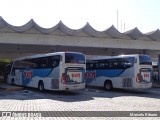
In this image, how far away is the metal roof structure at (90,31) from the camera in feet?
78.3

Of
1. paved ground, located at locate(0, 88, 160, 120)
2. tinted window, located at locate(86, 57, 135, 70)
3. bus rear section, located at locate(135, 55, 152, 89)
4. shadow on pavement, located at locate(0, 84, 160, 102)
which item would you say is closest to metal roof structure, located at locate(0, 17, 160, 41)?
tinted window, located at locate(86, 57, 135, 70)

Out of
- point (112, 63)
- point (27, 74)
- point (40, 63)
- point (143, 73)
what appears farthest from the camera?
point (27, 74)

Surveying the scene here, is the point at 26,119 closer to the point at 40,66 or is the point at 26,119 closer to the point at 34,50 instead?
the point at 40,66

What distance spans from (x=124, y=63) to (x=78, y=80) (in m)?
4.18

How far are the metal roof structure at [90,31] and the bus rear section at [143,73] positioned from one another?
24.7 ft

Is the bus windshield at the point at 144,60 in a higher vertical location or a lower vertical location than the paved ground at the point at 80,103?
higher

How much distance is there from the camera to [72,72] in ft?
58.7

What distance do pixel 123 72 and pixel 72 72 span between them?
442 centimetres

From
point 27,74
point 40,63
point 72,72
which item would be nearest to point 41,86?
point 40,63

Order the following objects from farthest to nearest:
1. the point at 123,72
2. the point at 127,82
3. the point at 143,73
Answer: the point at 123,72, the point at 127,82, the point at 143,73

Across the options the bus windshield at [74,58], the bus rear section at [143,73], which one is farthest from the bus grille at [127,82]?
the bus windshield at [74,58]

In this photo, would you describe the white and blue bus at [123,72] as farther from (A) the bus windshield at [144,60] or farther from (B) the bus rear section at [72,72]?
(B) the bus rear section at [72,72]

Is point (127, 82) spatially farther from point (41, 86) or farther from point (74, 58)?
point (41, 86)

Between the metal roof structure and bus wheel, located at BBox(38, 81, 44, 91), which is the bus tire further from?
the metal roof structure
